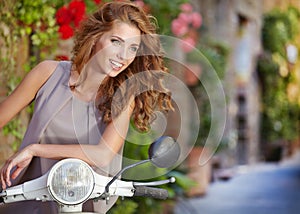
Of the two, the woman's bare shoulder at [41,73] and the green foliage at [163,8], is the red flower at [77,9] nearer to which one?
the woman's bare shoulder at [41,73]

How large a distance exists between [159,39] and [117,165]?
30cm

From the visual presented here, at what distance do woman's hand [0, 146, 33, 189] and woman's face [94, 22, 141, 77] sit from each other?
25 centimetres

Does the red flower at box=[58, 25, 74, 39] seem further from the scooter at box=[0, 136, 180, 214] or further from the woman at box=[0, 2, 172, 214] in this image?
the scooter at box=[0, 136, 180, 214]

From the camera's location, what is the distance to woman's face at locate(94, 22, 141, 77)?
157 centimetres

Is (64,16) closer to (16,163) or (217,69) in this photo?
(16,163)

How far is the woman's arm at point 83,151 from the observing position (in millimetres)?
1538

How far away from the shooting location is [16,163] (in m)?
1.52

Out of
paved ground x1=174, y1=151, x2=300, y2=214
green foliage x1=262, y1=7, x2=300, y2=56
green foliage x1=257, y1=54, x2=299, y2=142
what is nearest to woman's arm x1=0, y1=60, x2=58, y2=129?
paved ground x1=174, y1=151, x2=300, y2=214

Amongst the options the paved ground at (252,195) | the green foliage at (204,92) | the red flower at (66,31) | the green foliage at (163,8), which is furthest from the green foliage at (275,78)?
the red flower at (66,31)

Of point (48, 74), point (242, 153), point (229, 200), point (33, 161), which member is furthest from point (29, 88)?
point (242, 153)

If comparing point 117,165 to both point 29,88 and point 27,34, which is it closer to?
point 29,88

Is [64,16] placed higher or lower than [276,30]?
lower

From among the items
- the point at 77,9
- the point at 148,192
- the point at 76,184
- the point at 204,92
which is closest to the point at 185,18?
the point at 204,92

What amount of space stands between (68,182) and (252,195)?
7.64 meters
